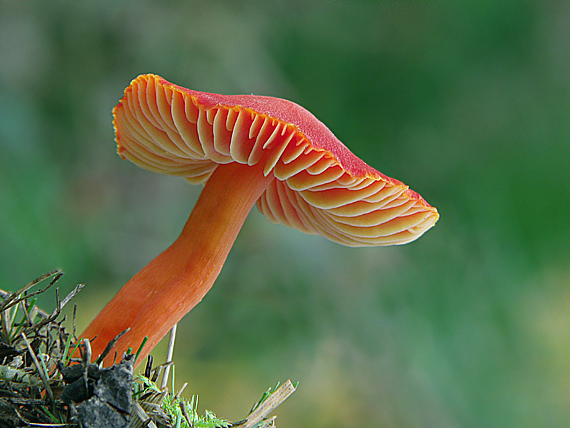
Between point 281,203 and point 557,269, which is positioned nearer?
point 281,203

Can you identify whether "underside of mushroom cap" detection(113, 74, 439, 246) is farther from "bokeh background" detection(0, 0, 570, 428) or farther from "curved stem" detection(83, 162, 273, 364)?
"bokeh background" detection(0, 0, 570, 428)

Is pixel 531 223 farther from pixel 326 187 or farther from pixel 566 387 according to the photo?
pixel 326 187

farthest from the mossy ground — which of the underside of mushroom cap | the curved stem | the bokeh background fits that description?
the bokeh background

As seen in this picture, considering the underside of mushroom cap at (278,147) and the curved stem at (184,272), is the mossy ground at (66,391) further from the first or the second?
the underside of mushroom cap at (278,147)

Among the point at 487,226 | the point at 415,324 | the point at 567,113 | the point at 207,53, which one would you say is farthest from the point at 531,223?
the point at 207,53

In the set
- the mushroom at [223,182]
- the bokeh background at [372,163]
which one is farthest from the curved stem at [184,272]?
the bokeh background at [372,163]

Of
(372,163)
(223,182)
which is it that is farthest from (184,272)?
(372,163)
